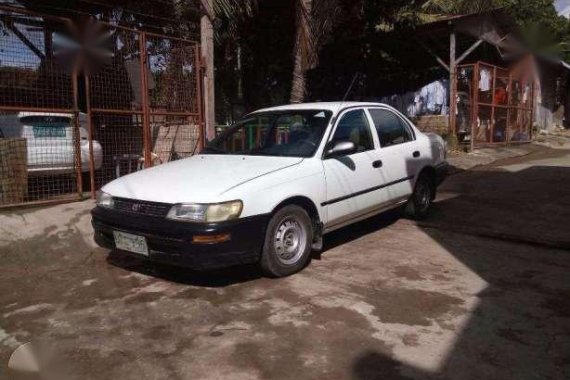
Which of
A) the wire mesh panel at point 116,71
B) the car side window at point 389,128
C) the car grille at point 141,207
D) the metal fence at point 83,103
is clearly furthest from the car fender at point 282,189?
the wire mesh panel at point 116,71

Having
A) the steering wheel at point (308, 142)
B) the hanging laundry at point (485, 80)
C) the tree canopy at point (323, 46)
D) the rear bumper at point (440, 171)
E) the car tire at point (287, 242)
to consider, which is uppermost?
the tree canopy at point (323, 46)

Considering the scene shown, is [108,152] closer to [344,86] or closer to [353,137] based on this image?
[353,137]

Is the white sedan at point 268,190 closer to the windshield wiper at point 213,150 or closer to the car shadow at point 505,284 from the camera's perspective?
the windshield wiper at point 213,150

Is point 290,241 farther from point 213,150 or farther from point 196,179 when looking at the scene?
point 213,150

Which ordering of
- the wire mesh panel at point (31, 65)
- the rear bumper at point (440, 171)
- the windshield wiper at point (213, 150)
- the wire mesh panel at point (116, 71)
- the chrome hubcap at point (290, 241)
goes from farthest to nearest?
the wire mesh panel at point (116, 71)
the rear bumper at point (440, 171)
the wire mesh panel at point (31, 65)
the windshield wiper at point (213, 150)
the chrome hubcap at point (290, 241)

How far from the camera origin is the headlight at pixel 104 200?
4.55 metres

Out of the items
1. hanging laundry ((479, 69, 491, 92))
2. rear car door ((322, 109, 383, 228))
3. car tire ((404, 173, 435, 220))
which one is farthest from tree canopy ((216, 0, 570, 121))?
rear car door ((322, 109, 383, 228))

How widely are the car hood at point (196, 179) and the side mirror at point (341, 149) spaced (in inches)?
14.5

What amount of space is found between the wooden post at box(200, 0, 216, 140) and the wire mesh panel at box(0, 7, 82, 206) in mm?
2156

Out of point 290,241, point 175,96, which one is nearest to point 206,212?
point 290,241

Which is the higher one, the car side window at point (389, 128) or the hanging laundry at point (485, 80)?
the hanging laundry at point (485, 80)

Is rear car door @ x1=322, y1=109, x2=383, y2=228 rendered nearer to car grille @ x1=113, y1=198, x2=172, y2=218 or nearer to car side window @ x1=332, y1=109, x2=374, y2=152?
car side window @ x1=332, y1=109, x2=374, y2=152

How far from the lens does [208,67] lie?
823 cm

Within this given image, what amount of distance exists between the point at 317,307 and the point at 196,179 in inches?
59.2
